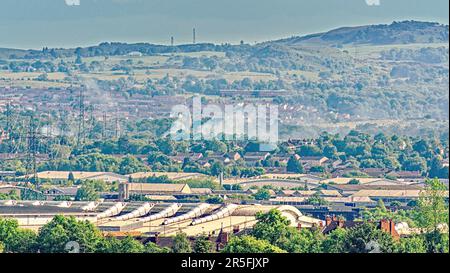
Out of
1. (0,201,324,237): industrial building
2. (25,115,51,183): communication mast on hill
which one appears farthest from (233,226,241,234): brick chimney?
(25,115,51,183): communication mast on hill

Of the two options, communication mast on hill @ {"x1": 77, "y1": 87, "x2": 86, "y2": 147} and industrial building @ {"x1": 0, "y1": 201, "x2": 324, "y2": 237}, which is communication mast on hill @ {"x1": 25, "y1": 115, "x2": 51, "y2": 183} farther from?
industrial building @ {"x1": 0, "y1": 201, "x2": 324, "y2": 237}

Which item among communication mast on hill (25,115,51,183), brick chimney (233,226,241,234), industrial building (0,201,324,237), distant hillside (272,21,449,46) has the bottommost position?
communication mast on hill (25,115,51,183)

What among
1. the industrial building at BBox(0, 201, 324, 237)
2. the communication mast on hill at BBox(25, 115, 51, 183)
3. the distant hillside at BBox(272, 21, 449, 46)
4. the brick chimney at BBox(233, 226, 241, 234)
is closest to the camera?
the brick chimney at BBox(233, 226, 241, 234)

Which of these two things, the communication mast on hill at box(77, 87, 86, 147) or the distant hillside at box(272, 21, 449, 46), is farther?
the distant hillside at box(272, 21, 449, 46)

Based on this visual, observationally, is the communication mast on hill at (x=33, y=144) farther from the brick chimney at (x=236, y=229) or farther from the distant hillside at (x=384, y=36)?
the brick chimney at (x=236, y=229)

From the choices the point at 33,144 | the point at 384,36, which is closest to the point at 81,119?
the point at 33,144

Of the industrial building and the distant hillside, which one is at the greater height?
the distant hillside

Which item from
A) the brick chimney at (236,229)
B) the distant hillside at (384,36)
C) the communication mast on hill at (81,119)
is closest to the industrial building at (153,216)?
the brick chimney at (236,229)

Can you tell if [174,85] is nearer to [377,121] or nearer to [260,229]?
[377,121]
